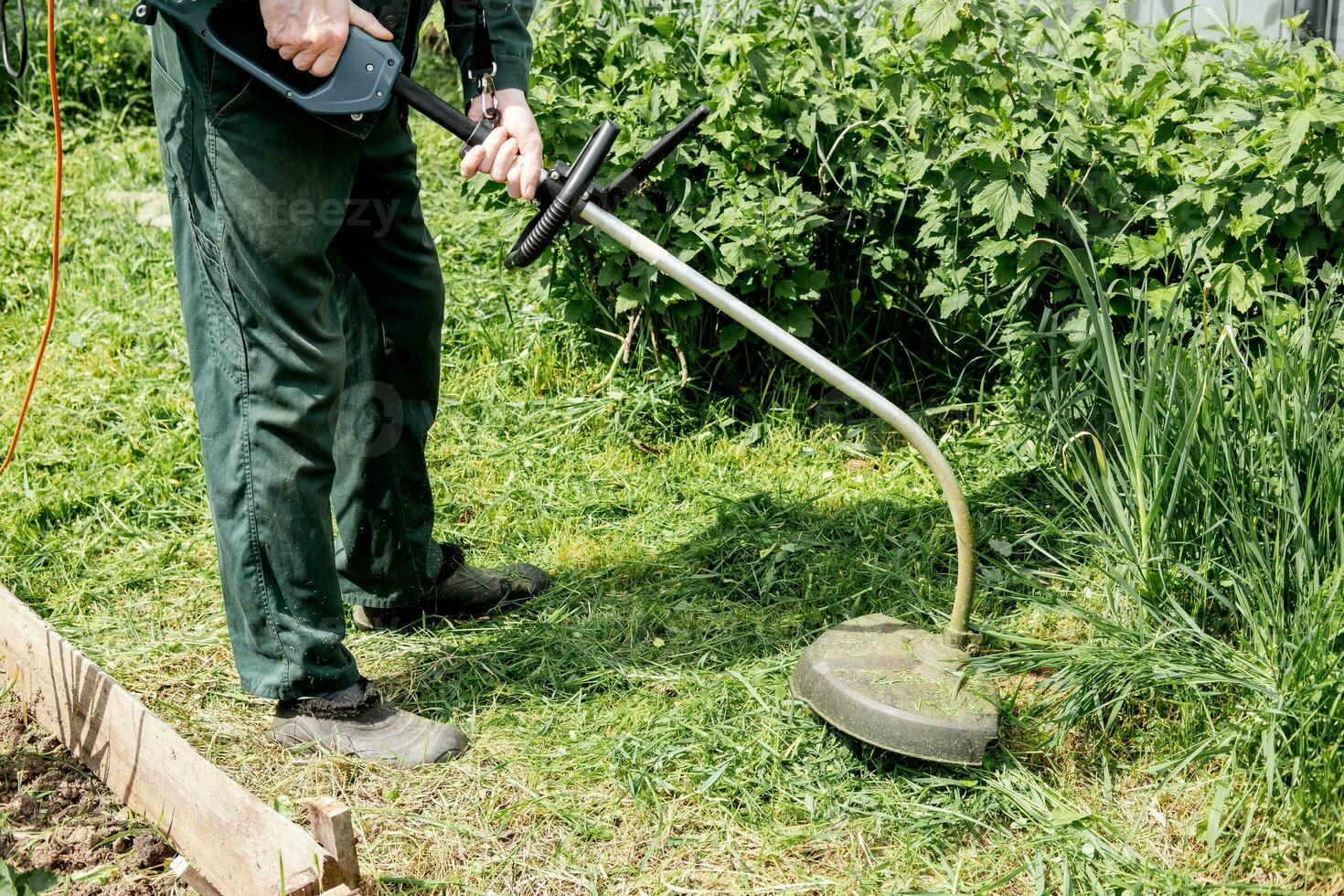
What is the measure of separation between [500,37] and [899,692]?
4.98 feet

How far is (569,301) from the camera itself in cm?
387

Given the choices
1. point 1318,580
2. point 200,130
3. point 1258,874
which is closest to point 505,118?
point 200,130

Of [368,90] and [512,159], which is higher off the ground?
[368,90]

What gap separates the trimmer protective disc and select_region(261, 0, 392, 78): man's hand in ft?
4.60

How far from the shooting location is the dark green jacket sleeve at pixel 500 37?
2527mm

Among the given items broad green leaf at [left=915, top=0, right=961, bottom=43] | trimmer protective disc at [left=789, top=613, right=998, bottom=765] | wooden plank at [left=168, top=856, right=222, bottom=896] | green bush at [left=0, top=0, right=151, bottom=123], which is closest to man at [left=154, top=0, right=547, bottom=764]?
wooden plank at [left=168, top=856, right=222, bottom=896]

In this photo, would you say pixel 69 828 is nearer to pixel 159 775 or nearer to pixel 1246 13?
pixel 159 775

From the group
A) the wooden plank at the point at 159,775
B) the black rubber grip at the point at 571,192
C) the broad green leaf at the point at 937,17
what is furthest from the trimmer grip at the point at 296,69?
the broad green leaf at the point at 937,17

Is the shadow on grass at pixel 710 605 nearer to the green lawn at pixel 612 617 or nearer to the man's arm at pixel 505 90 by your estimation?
the green lawn at pixel 612 617

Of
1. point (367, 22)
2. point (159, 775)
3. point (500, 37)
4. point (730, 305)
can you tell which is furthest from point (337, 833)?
point (500, 37)

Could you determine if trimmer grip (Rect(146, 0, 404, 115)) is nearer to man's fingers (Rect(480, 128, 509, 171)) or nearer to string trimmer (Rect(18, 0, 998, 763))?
string trimmer (Rect(18, 0, 998, 763))

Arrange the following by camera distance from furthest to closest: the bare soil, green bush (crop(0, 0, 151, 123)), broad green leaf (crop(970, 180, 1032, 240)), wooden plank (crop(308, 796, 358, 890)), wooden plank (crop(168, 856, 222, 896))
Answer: green bush (crop(0, 0, 151, 123)) → broad green leaf (crop(970, 180, 1032, 240)) → the bare soil → wooden plank (crop(168, 856, 222, 896)) → wooden plank (crop(308, 796, 358, 890))

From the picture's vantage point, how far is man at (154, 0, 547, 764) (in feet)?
7.09

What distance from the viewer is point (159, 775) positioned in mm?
2180
